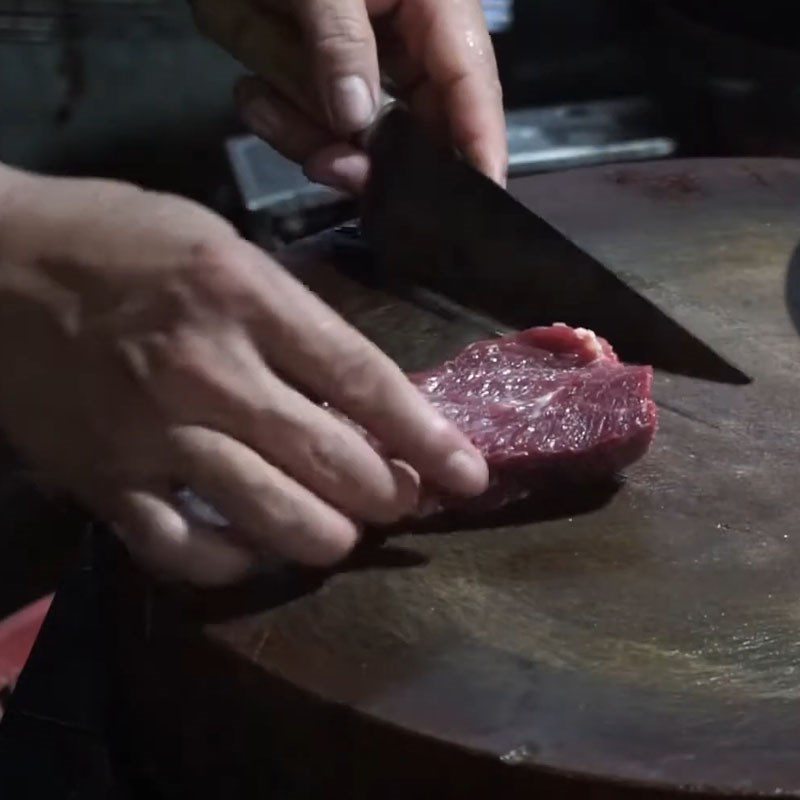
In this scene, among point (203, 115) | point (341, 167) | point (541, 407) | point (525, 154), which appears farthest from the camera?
point (203, 115)

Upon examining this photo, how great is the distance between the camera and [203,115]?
319 cm

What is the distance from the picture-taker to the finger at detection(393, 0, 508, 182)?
1.83 meters

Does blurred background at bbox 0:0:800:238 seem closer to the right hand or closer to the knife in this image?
the knife

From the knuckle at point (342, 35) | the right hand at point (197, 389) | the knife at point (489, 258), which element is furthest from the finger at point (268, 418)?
the knuckle at point (342, 35)

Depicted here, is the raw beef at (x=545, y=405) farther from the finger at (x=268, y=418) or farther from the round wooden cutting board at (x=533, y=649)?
the finger at (x=268, y=418)

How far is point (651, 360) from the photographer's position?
5.47 ft

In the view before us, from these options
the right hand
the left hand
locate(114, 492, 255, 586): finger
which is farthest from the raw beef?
the left hand

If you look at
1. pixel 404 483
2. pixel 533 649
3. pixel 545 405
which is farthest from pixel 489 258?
pixel 533 649

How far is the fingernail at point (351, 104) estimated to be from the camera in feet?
5.62

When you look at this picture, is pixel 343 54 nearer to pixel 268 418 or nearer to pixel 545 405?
pixel 545 405

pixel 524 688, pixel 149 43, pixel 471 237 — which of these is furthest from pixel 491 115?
pixel 149 43

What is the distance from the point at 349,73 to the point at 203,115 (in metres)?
1.57

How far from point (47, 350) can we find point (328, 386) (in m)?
0.30

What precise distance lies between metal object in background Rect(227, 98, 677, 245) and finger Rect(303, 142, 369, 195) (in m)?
0.74
